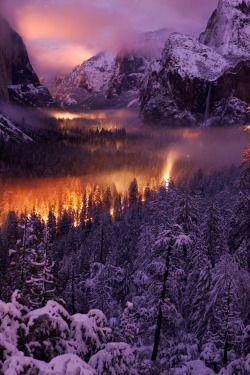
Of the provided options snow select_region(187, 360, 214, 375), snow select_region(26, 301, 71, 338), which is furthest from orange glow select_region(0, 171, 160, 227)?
snow select_region(26, 301, 71, 338)

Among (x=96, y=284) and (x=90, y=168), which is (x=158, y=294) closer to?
(x=96, y=284)

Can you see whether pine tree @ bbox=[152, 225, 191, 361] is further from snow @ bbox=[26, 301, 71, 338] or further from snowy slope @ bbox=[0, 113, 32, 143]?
snowy slope @ bbox=[0, 113, 32, 143]

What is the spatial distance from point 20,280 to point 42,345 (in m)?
14.0

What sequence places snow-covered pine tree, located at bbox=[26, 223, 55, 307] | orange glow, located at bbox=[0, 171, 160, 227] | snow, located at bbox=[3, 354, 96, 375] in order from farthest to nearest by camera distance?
orange glow, located at bbox=[0, 171, 160, 227]
snow-covered pine tree, located at bbox=[26, 223, 55, 307]
snow, located at bbox=[3, 354, 96, 375]

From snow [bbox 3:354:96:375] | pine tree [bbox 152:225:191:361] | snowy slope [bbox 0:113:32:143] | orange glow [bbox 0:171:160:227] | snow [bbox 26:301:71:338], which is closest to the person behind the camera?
snow [bbox 3:354:96:375]

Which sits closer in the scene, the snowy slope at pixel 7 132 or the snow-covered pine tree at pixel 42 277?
the snow-covered pine tree at pixel 42 277

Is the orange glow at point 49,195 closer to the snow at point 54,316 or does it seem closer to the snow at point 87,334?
the snow at point 87,334

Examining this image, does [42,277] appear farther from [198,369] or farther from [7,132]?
[7,132]

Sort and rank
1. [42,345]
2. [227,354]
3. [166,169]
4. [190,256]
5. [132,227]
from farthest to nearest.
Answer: [166,169] → [132,227] → [190,256] → [227,354] → [42,345]

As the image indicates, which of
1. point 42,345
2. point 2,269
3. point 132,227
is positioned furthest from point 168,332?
point 2,269

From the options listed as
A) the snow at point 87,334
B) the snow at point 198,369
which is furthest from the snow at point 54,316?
the snow at point 198,369

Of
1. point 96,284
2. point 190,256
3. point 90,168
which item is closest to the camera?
point 190,256

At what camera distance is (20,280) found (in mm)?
18875

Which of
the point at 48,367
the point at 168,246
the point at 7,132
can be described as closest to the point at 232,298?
the point at 168,246
